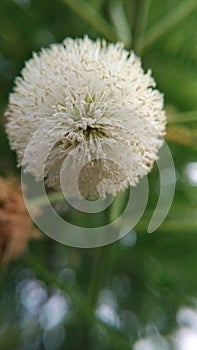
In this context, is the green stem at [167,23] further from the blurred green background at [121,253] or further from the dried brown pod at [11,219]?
the dried brown pod at [11,219]

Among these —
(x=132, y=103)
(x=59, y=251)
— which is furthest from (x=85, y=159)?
(x=59, y=251)

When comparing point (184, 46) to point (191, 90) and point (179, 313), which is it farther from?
point (179, 313)

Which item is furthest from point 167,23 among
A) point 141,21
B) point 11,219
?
point 11,219

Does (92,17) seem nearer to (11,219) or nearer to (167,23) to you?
(167,23)

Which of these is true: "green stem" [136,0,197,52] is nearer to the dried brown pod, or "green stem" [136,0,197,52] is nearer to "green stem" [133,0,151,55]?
"green stem" [133,0,151,55]

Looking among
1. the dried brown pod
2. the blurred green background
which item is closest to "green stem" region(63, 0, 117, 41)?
the blurred green background
